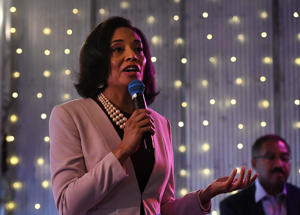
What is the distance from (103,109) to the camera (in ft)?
4.43

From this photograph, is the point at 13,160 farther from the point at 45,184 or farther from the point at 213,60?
the point at 213,60

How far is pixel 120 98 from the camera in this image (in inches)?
56.0

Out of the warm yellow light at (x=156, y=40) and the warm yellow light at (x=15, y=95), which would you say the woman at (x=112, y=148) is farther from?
the warm yellow light at (x=15, y=95)

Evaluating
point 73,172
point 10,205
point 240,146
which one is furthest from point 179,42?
point 73,172

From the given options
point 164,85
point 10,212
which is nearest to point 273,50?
point 164,85

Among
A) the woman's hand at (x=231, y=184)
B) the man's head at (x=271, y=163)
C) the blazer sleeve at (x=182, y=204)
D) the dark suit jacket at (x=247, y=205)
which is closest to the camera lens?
the woman's hand at (x=231, y=184)

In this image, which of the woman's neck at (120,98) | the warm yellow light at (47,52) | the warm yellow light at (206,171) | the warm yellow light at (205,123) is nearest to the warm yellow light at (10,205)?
the warm yellow light at (47,52)

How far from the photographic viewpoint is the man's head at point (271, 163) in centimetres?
248

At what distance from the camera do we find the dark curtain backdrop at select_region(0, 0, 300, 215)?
3492 mm

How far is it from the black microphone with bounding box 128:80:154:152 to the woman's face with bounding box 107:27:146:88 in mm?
78

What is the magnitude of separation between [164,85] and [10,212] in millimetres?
1617

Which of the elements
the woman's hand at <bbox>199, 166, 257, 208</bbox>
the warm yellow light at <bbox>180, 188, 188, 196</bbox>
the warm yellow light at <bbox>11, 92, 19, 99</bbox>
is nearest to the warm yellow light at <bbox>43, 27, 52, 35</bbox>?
the warm yellow light at <bbox>11, 92, 19, 99</bbox>

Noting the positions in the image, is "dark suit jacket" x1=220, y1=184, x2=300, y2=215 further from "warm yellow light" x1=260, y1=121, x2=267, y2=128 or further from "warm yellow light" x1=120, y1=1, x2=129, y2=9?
"warm yellow light" x1=120, y1=1, x2=129, y2=9

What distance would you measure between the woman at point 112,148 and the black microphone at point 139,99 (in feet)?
0.07
